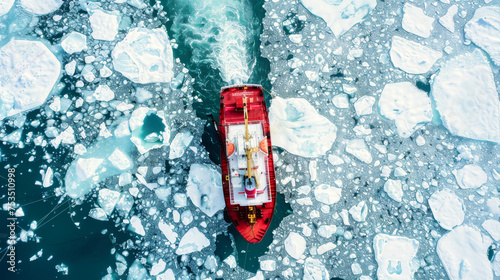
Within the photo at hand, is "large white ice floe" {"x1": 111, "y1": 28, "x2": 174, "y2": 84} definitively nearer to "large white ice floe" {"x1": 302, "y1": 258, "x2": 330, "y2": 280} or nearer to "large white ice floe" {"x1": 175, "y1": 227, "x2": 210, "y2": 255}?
"large white ice floe" {"x1": 175, "y1": 227, "x2": 210, "y2": 255}

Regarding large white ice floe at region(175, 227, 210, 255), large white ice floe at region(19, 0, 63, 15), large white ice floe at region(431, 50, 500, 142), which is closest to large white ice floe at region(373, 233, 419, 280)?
large white ice floe at region(431, 50, 500, 142)

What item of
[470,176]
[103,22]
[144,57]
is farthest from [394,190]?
[103,22]

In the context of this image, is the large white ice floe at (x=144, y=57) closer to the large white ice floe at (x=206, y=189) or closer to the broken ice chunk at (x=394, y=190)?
the large white ice floe at (x=206, y=189)

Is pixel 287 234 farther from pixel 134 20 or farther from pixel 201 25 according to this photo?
pixel 134 20

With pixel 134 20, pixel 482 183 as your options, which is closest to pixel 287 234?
pixel 482 183

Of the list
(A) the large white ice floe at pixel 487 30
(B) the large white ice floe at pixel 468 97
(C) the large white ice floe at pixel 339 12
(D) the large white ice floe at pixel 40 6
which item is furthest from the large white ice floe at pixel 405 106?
(D) the large white ice floe at pixel 40 6
